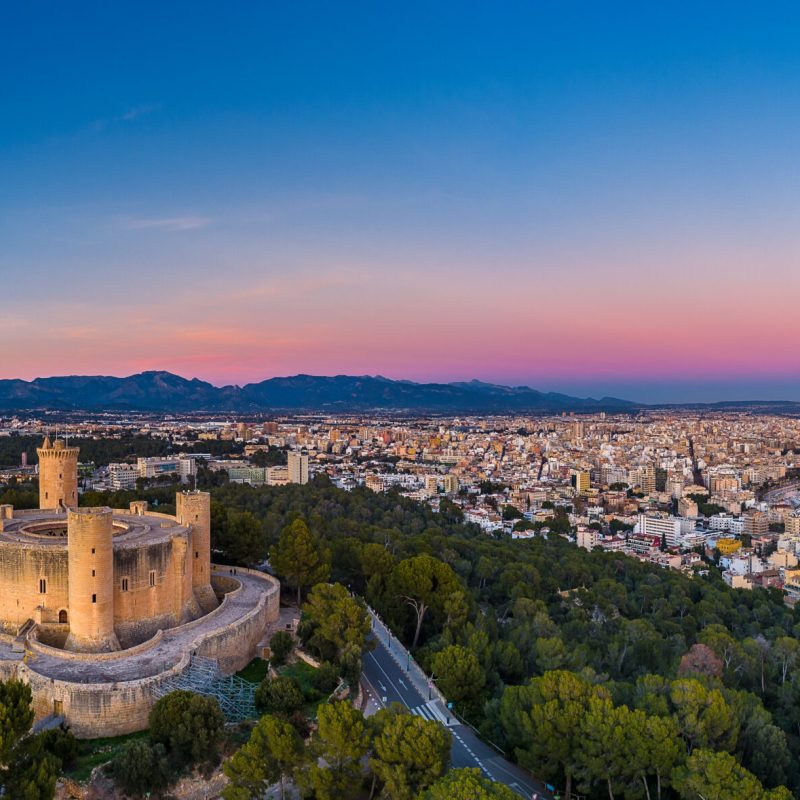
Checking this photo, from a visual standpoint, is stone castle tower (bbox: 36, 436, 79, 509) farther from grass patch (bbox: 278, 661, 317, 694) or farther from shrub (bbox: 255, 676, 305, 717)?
shrub (bbox: 255, 676, 305, 717)

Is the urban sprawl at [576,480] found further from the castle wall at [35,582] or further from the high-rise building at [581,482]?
the castle wall at [35,582]

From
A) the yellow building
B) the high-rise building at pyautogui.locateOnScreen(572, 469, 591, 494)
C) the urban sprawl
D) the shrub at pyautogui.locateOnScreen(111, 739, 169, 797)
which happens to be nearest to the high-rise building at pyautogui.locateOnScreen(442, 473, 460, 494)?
the urban sprawl

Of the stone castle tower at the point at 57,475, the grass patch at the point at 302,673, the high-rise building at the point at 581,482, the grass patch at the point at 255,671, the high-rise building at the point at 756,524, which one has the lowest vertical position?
the high-rise building at the point at 756,524

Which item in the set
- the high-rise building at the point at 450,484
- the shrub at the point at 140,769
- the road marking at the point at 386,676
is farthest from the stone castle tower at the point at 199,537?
the high-rise building at the point at 450,484

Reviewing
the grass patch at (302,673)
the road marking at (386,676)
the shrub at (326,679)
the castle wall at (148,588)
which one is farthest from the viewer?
the road marking at (386,676)

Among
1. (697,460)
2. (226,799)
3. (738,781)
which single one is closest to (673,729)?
(738,781)

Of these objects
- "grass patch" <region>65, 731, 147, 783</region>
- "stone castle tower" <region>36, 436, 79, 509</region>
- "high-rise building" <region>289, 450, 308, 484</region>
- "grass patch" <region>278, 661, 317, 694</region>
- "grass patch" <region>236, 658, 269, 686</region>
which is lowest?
"high-rise building" <region>289, 450, 308, 484</region>
